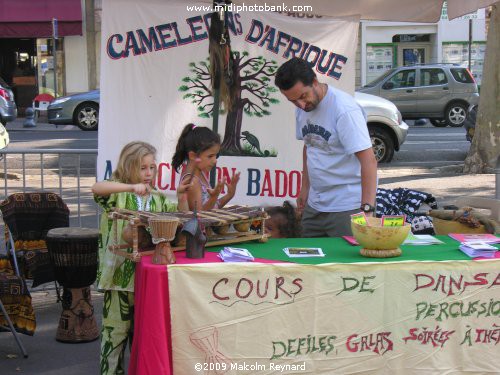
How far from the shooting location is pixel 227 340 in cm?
375

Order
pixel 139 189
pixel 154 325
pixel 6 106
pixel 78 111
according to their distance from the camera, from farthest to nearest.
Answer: pixel 78 111 → pixel 6 106 → pixel 139 189 → pixel 154 325

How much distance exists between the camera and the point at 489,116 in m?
13.1

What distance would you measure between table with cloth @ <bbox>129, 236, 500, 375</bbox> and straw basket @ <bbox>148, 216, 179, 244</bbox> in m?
0.13

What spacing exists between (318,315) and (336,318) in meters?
0.09

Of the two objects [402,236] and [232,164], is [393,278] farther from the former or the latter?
[232,164]

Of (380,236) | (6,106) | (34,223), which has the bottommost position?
(34,223)

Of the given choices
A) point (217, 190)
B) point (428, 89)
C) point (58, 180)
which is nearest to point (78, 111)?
point (428, 89)

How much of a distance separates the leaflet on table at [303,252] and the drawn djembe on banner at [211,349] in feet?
1.86

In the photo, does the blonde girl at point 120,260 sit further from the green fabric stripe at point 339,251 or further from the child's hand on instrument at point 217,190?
the green fabric stripe at point 339,251

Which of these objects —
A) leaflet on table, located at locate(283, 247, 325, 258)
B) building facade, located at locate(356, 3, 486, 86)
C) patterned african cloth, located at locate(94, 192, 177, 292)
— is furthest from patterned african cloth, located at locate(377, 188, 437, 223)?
building facade, located at locate(356, 3, 486, 86)

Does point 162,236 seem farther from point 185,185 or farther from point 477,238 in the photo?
point 477,238

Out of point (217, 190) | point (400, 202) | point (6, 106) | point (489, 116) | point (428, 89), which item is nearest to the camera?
point (217, 190)

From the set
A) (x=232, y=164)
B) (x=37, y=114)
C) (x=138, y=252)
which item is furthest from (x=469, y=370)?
(x=37, y=114)

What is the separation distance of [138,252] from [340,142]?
1371 millimetres
